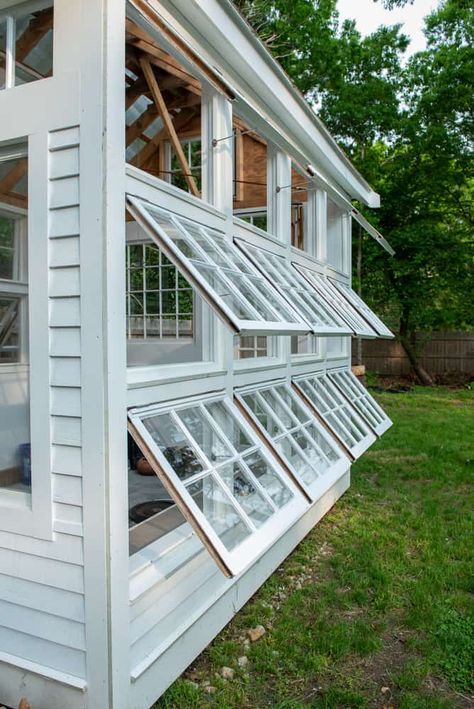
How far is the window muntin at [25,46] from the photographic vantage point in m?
2.36

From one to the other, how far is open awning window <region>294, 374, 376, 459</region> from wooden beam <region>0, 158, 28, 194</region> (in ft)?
8.82

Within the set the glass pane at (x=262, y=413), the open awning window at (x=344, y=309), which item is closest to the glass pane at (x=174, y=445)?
the glass pane at (x=262, y=413)

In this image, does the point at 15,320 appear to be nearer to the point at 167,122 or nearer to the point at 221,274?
the point at 221,274

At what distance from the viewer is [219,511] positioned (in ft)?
8.84

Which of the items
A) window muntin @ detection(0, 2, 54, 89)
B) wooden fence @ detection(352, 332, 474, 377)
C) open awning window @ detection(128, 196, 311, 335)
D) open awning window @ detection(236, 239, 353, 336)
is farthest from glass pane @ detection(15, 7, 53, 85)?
wooden fence @ detection(352, 332, 474, 377)

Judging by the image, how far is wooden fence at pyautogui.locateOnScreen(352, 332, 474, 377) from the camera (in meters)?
15.1

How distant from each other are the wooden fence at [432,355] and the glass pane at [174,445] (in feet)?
42.9

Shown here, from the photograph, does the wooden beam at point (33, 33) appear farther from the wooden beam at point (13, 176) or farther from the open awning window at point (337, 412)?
the open awning window at point (337, 412)

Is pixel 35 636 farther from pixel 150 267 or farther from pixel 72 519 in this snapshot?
pixel 150 267

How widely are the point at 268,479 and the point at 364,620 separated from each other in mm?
1241

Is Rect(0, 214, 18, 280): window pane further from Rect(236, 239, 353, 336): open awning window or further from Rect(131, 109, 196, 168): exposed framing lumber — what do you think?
Rect(131, 109, 196, 168): exposed framing lumber

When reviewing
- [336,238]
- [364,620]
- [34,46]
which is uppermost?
[34,46]

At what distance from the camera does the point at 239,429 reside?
10.1 ft

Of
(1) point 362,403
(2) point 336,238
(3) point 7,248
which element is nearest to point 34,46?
(3) point 7,248
